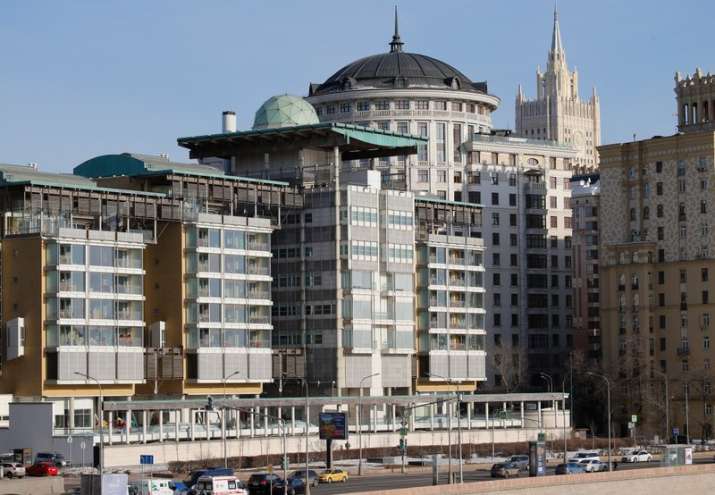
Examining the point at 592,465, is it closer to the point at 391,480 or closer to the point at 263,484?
the point at 391,480

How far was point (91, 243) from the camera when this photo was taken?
554 ft

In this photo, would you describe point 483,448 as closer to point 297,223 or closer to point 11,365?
point 297,223

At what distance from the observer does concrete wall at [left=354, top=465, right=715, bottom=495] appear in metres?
123

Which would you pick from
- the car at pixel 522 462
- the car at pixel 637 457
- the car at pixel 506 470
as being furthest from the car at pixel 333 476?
the car at pixel 637 457

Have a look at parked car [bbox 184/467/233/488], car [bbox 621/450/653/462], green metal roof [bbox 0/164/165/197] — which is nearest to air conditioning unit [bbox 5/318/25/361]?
green metal roof [bbox 0/164/165/197]

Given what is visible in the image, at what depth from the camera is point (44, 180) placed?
171 metres

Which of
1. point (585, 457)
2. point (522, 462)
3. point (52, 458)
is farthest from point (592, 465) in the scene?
point (52, 458)

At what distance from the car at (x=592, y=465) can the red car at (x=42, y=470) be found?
44.2 metres

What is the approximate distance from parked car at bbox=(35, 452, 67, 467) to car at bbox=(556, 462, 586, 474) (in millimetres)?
42396

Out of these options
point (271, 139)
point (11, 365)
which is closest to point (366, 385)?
point (271, 139)

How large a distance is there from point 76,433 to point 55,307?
1256cm

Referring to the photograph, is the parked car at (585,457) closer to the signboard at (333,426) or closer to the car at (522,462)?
the car at (522,462)

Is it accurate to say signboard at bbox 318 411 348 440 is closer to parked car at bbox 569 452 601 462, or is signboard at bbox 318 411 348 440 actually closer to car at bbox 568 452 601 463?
car at bbox 568 452 601 463

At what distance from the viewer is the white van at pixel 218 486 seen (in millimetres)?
122312
